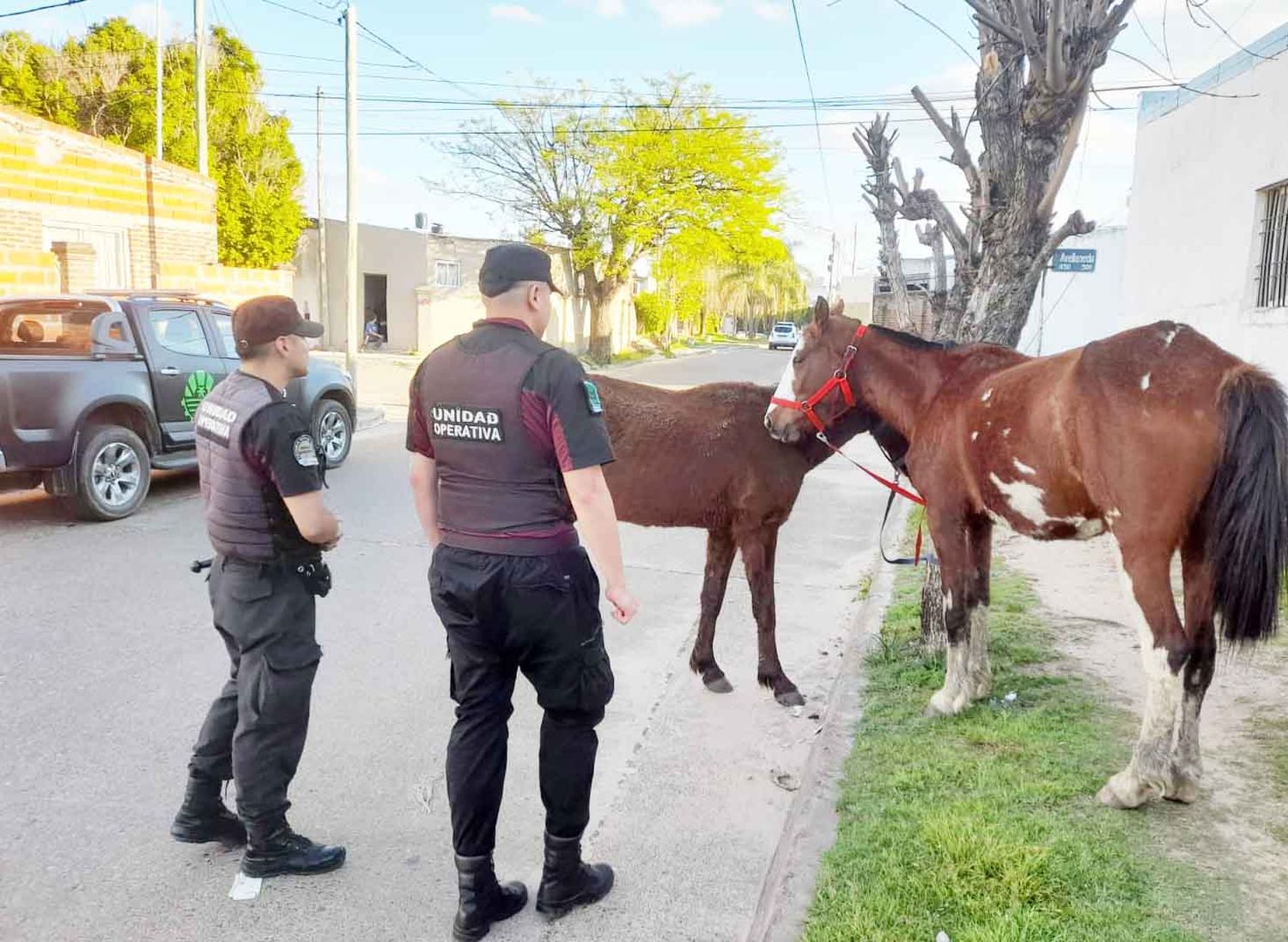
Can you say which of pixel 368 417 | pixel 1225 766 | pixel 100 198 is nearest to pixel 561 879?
pixel 1225 766

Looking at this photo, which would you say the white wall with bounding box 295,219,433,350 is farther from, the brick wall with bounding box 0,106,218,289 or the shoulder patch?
the shoulder patch

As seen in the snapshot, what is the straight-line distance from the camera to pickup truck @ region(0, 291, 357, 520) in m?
7.71

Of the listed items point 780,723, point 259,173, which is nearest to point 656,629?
point 780,723

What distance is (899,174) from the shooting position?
21.1 ft

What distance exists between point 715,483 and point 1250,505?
2.39 m

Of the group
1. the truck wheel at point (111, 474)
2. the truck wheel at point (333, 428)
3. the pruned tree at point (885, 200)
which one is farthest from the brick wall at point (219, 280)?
the pruned tree at point (885, 200)

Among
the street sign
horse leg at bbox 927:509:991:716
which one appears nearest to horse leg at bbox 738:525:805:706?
horse leg at bbox 927:509:991:716

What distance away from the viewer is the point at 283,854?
10.5 ft

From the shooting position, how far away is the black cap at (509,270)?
9.25ft

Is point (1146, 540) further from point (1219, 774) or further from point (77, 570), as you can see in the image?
point (77, 570)

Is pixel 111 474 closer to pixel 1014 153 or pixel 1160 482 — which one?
pixel 1014 153

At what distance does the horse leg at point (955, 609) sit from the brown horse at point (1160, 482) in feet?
0.75

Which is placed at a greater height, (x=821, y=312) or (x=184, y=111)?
(x=184, y=111)

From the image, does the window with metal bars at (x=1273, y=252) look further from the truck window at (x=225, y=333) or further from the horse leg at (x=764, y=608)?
the truck window at (x=225, y=333)
